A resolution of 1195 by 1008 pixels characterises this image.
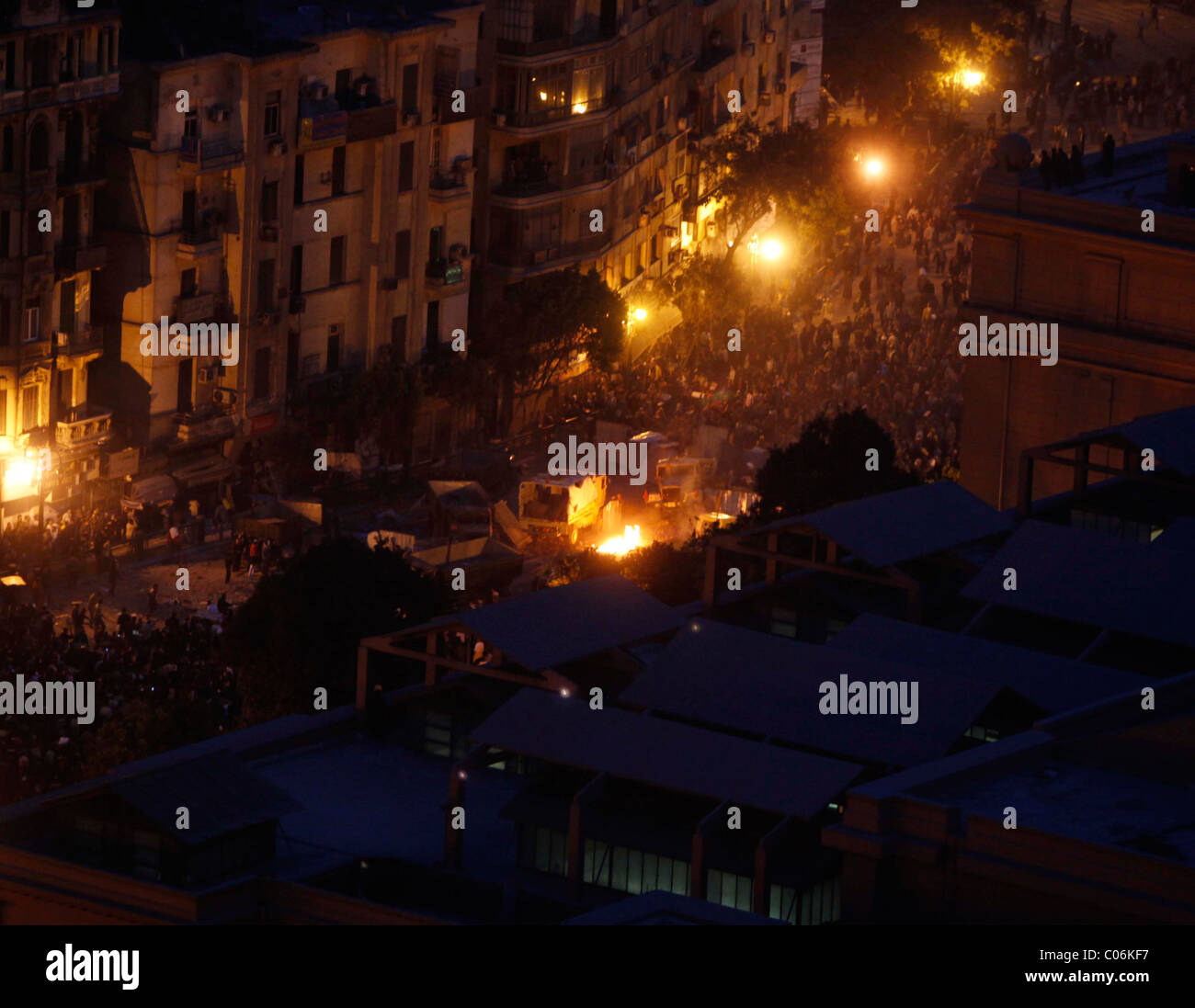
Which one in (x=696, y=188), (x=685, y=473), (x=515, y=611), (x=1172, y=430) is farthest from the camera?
(x=696, y=188)

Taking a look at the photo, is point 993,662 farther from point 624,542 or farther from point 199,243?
point 199,243

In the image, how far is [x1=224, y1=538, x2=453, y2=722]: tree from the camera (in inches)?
2307

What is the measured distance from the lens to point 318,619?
59562mm

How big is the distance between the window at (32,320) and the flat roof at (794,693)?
32038 millimetres

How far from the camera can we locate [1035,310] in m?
76.2

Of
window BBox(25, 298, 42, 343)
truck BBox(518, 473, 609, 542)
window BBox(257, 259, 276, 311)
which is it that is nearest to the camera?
window BBox(25, 298, 42, 343)

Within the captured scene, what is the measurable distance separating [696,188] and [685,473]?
25.4m

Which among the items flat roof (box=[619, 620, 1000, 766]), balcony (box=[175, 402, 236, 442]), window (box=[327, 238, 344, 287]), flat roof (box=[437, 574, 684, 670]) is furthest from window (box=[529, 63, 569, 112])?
flat roof (box=[619, 620, 1000, 766])

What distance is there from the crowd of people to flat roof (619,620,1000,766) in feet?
34.9

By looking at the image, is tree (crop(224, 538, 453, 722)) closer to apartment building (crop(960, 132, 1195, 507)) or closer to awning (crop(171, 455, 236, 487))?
apartment building (crop(960, 132, 1195, 507))

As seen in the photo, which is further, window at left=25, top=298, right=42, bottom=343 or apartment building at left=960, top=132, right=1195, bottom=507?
window at left=25, top=298, right=42, bottom=343
